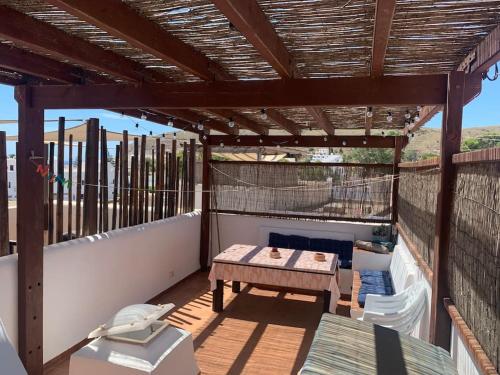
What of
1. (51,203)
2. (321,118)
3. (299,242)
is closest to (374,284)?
(299,242)

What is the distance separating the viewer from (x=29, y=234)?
3551 millimetres

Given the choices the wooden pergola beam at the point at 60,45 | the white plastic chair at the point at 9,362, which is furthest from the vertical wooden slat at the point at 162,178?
the white plastic chair at the point at 9,362

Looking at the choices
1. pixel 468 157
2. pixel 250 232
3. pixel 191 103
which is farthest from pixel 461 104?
pixel 250 232

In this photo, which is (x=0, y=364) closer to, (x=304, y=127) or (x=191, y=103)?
(x=191, y=103)

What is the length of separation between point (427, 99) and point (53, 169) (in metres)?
3.74

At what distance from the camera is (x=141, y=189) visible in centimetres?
578

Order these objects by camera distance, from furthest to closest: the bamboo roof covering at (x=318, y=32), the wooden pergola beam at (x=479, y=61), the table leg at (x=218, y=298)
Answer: the table leg at (x=218, y=298) → the wooden pergola beam at (x=479, y=61) → the bamboo roof covering at (x=318, y=32)

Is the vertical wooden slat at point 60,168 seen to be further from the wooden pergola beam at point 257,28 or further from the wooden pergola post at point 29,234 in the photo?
the wooden pergola beam at point 257,28

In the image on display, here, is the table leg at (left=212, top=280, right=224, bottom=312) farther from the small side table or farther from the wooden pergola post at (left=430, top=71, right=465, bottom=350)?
the wooden pergola post at (left=430, top=71, right=465, bottom=350)

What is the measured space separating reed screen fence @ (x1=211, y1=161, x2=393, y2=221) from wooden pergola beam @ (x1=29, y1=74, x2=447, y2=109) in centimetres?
385

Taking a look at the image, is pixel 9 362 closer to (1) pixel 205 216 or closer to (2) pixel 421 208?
(2) pixel 421 208

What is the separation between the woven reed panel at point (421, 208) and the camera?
3559 mm

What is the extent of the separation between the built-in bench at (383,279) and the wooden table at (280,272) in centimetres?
35

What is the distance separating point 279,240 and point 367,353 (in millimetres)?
5580
